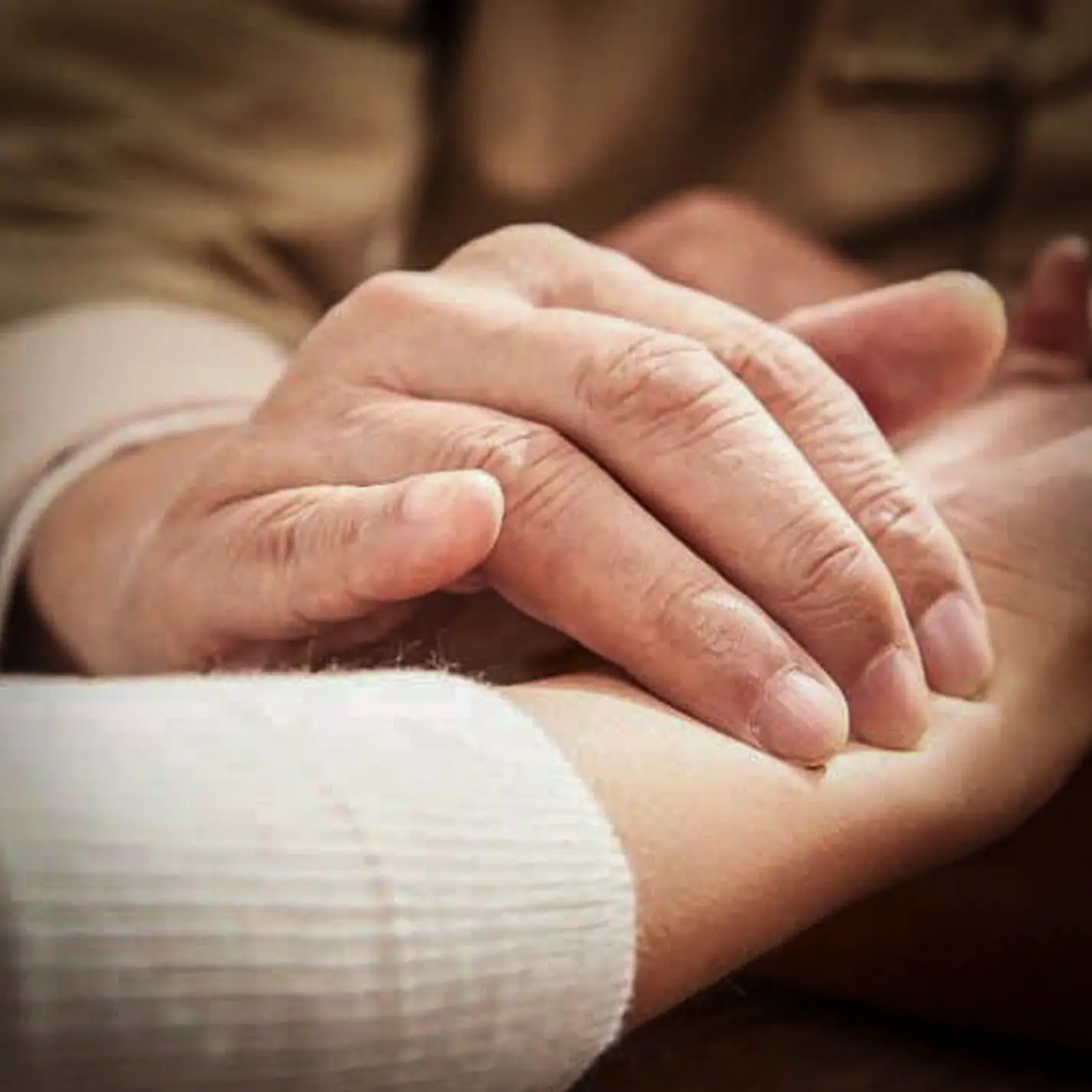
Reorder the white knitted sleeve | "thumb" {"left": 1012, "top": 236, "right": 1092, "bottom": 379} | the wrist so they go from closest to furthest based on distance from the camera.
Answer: the white knitted sleeve → the wrist → "thumb" {"left": 1012, "top": 236, "right": 1092, "bottom": 379}

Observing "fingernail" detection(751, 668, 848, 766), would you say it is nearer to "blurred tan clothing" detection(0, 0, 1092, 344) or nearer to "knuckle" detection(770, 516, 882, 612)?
"knuckle" detection(770, 516, 882, 612)

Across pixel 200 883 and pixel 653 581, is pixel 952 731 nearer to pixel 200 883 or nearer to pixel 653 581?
pixel 653 581

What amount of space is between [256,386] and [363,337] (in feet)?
0.52

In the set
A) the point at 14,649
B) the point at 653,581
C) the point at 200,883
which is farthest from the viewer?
the point at 14,649

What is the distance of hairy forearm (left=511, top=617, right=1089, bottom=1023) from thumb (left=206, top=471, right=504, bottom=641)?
3 centimetres

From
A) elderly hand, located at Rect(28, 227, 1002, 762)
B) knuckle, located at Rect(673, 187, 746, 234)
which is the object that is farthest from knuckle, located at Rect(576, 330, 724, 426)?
knuckle, located at Rect(673, 187, 746, 234)

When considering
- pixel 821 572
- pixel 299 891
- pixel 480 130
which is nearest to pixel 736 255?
pixel 480 130

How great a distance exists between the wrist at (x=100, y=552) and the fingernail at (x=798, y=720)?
0.60 ft

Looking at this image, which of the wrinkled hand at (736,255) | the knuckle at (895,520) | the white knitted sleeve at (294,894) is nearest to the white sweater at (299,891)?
the white knitted sleeve at (294,894)

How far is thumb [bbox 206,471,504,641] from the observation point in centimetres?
36

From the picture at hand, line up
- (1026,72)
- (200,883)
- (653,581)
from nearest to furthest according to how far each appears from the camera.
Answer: (200,883)
(653,581)
(1026,72)

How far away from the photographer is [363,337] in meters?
0.43

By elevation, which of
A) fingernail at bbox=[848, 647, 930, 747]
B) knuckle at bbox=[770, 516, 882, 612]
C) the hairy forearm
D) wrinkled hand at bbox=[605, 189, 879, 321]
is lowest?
the hairy forearm

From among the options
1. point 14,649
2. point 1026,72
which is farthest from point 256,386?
point 1026,72
